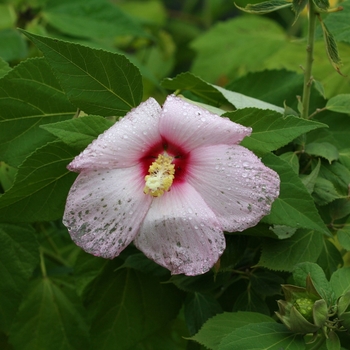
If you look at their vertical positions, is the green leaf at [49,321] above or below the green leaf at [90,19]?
below

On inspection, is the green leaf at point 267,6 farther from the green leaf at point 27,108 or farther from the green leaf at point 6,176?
the green leaf at point 6,176

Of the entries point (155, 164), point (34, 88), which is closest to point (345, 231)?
point (155, 164)

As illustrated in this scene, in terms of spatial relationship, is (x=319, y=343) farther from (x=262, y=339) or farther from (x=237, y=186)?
(x=237, y=186)

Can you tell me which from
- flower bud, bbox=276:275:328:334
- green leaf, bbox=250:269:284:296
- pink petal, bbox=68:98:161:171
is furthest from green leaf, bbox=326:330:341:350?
pink petal, bbox=68:98:161:171

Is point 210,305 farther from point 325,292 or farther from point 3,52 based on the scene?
point 3,52

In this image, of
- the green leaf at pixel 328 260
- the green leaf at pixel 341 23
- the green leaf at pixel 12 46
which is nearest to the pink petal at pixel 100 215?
the green leaf at pixel 328 260
